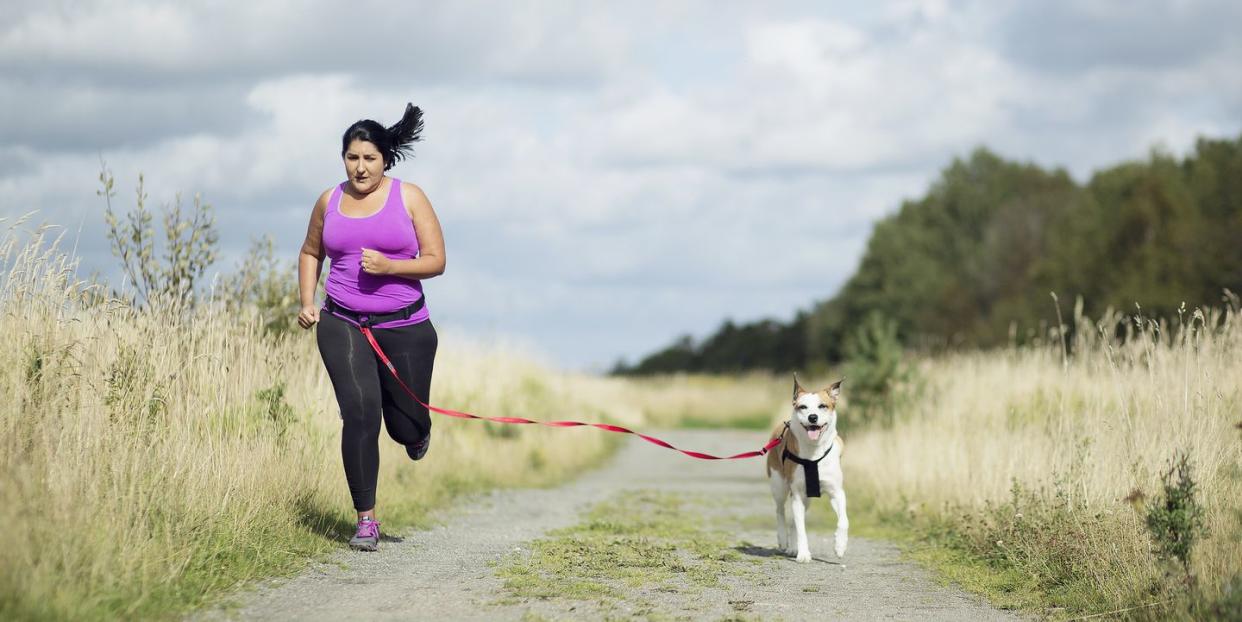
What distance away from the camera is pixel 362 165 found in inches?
311

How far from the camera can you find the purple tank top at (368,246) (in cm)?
786

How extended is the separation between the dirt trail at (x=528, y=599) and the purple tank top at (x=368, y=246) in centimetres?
164

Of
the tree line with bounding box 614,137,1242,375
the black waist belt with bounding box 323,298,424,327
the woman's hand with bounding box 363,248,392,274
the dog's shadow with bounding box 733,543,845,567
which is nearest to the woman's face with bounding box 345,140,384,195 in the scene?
the woman's hand with bounding box 363,248,392,274

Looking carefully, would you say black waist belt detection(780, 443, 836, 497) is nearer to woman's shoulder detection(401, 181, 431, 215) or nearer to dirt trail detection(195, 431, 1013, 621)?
dirt trail detection(195, 431, 1013, 621)

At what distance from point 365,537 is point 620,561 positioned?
5.55 feet

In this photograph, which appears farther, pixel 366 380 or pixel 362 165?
pixel 362 165

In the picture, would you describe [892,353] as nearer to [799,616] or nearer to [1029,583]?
[1029,583]

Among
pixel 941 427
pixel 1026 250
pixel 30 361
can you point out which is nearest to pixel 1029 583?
pixel 30 361

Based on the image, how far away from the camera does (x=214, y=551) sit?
22.5 ft

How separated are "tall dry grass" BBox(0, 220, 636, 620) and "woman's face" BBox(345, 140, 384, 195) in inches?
70.3

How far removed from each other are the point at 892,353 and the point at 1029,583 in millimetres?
12364

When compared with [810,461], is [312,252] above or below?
above

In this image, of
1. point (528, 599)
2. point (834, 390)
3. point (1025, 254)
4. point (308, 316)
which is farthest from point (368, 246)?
point (1025, 254)

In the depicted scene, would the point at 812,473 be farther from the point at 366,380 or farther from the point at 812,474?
the point at 366,380
